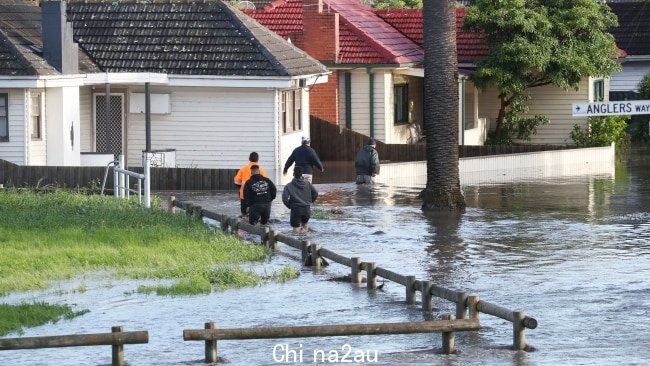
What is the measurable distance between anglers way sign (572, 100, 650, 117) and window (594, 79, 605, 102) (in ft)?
90.2

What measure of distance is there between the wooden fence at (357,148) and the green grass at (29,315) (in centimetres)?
2659

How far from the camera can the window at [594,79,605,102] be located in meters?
52.1

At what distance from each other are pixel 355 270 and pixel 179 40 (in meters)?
20.3

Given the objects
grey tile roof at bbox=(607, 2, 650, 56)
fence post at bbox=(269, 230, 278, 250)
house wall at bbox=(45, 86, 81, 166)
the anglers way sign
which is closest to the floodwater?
fence post at bbox=(269, 230, 278, 250)

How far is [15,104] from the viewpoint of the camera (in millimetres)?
36438

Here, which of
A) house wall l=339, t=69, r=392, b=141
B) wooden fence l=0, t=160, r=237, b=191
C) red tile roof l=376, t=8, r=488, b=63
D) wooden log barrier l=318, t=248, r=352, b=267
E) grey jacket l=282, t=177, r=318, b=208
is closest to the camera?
wooden log barrier l=318, t=248, r=352, b=267

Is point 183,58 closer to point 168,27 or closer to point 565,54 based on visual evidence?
point 168,27

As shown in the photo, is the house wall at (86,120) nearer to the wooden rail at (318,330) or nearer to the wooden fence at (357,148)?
the wooden fence at (357,148)

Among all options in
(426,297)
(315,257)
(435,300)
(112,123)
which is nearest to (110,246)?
(315,257)

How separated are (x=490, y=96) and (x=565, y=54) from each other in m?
5.38

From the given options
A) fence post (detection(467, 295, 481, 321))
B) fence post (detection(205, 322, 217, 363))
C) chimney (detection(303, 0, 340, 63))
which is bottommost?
fence post (detection(205, 322, 217, 363))

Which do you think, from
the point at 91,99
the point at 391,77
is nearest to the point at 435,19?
the point at 91,99

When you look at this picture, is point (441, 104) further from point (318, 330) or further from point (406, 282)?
point (318, 330)

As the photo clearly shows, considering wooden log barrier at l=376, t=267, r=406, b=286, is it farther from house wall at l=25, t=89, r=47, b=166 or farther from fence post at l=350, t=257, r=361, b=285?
house wall at l=25, t=89, r=47, b=166
